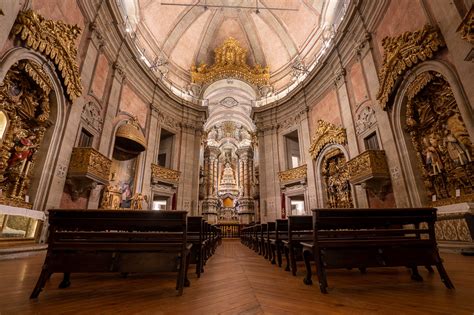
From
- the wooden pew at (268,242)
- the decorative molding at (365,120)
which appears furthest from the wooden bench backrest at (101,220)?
the decorative molding at (365,120)

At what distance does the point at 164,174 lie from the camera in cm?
1135

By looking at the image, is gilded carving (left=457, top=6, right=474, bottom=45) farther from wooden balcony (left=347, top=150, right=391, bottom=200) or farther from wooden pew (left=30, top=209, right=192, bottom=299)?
wooden pew (left=30, top=209, right=192, bottom=299)

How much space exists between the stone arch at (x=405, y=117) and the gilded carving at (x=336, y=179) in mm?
2771

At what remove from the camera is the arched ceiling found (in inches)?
466

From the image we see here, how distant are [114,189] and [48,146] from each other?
3.36m

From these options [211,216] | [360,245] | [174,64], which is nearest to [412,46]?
[360,245]

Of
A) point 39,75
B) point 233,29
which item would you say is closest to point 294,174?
point 39,75

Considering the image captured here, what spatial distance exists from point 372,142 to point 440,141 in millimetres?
2352

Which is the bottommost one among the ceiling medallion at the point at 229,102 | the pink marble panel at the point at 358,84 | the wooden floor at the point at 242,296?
the wooden floor at the point at 242,296

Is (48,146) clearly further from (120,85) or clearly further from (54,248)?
(54,248)

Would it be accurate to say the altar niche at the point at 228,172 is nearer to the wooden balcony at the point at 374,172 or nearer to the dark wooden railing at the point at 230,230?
the dark wooden railing at the point at 230,230

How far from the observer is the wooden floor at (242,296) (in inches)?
59.5

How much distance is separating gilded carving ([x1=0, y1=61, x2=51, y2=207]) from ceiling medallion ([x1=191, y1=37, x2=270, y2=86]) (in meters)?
10.4

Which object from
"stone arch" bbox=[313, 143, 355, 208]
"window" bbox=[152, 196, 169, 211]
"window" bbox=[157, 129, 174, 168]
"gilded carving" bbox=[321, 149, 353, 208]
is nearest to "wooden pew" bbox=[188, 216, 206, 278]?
"gilded carving" bbox=[321, 149, 353, 208]
